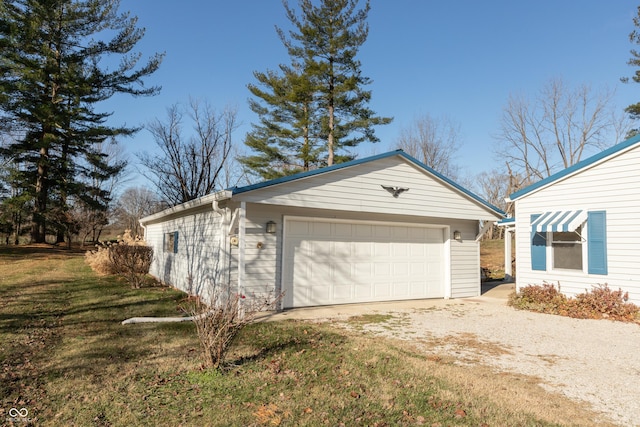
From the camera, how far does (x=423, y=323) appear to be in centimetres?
737

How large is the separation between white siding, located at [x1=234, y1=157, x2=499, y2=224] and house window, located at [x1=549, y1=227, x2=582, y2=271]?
175 centimetres

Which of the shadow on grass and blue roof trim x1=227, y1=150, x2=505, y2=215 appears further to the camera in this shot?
blue roof trim x1=227, y1=150, x2=505, y2=215

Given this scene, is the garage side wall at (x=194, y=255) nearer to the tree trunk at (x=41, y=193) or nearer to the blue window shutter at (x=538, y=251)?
the blue window shutter at (x=538, y=251)

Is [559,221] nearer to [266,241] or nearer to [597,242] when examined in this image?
[597,242]

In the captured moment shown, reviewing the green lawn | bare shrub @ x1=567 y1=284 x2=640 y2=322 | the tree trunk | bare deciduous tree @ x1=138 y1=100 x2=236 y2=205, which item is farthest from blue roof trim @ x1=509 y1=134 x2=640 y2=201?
the tree trunk

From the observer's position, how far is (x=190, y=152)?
22.0 meters

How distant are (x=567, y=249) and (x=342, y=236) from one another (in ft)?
18.0

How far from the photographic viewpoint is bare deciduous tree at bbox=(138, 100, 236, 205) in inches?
858

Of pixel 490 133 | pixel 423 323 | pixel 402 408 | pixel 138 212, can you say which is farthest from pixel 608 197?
pixel 138 212

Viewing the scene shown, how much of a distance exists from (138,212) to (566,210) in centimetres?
3694

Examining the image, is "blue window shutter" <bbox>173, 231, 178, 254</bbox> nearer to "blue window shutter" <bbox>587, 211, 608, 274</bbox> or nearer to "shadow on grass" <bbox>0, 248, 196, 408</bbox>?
"shadow on grass" <bbox>0, 248, 196, 408</bbox>

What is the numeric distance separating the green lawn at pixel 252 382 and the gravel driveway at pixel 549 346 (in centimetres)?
45

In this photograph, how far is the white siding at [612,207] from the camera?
8008mm

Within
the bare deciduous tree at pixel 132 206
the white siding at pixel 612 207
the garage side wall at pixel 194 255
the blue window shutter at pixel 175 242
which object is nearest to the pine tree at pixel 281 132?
the garage side wall at pixel 194 255
